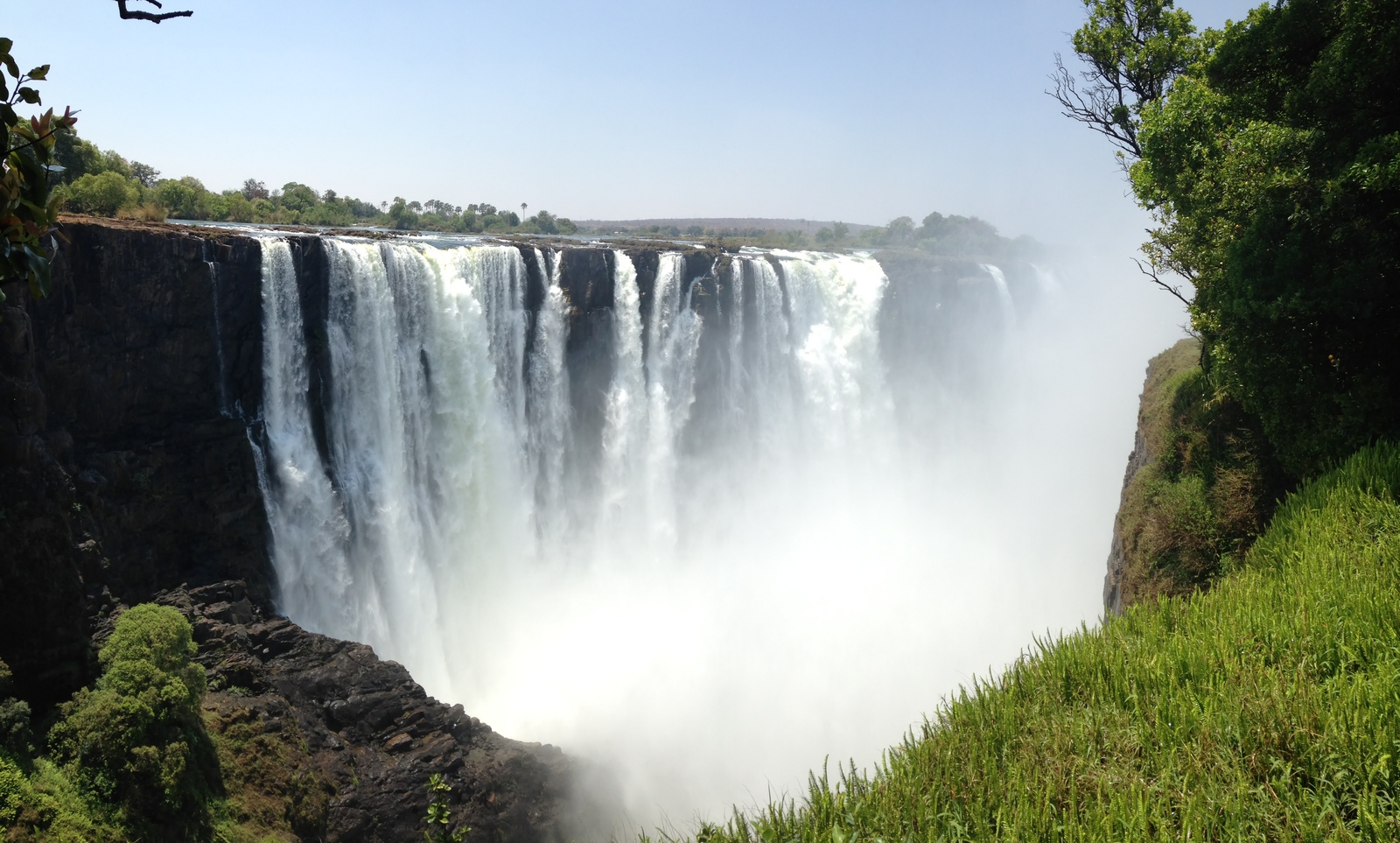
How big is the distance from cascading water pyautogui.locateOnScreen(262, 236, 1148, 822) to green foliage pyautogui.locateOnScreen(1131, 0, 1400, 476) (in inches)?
432

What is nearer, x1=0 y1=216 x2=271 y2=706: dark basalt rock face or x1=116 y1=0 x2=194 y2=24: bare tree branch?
x1=116 y1=0 x2=194 y2=24: bare tree branch

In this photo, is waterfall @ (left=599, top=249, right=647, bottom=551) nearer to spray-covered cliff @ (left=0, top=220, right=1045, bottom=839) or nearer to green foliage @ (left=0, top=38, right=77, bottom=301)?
spray-covered cliff @ (left=0, top=220, right=1045, bottom=839)

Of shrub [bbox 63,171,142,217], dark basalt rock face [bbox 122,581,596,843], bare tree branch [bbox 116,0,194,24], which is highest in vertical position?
shrub [bbox 63,171,142,217]

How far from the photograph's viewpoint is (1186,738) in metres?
4.90

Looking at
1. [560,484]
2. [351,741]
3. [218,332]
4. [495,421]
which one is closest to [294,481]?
[218,332]

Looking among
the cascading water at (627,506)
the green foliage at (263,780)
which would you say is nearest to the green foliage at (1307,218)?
the cascading water at (627,506)

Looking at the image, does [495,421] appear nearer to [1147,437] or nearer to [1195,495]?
[1147,437]

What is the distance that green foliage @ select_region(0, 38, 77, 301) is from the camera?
6.66ft

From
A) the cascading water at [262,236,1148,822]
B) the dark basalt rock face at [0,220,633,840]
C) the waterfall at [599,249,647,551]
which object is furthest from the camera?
the waterfall at [599,249,647,551]

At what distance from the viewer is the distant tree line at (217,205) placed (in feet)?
66.0

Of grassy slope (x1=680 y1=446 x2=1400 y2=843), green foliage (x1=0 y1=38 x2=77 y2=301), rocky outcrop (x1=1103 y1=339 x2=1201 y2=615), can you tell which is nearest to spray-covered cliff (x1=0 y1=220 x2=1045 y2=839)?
rocky outcrop (x1=1103 y1=339 x2=1201 y2=615)

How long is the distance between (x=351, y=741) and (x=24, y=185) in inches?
557

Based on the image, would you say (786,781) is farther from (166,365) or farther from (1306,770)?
(166,365)

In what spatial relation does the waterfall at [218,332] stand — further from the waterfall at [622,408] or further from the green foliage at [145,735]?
the waterfall at [622,408]
